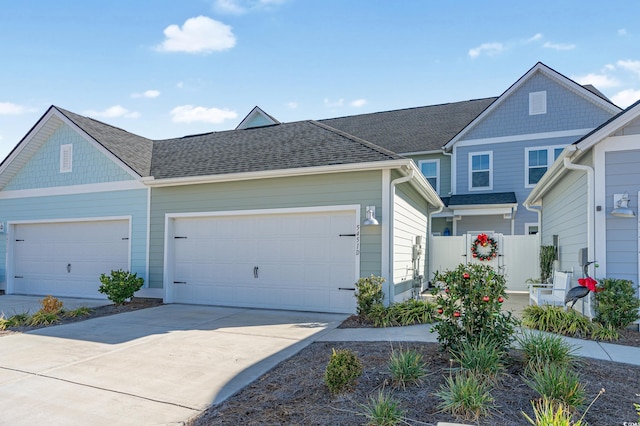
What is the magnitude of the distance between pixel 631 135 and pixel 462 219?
9.10m

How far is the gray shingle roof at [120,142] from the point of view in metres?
11.2

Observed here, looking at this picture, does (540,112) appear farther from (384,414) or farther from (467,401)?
(384,414)

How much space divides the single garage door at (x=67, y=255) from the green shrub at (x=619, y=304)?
10.5 meters

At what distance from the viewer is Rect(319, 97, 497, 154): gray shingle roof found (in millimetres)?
17453

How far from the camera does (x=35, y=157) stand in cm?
1253

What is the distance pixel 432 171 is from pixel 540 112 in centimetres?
436

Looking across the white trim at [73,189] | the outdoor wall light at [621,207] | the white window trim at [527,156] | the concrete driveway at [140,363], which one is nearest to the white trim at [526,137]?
the white window trim at [527,156]

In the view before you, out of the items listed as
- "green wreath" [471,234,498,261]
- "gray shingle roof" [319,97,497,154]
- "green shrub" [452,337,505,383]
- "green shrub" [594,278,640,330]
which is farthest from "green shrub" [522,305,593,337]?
"gray shingle roof" [319,97,497,154]

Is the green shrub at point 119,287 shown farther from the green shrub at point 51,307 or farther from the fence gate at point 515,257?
the fence gate at point 515,257

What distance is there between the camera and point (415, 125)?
18.9m

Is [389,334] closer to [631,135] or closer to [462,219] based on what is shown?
[631,135]

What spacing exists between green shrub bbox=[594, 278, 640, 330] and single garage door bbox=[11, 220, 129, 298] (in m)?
10.5

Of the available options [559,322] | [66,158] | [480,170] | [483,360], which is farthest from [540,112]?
[66,158]

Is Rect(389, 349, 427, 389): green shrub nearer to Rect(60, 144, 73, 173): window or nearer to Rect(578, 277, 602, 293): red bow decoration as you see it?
Rect(578, 277, 602, 293): red bow decoration
